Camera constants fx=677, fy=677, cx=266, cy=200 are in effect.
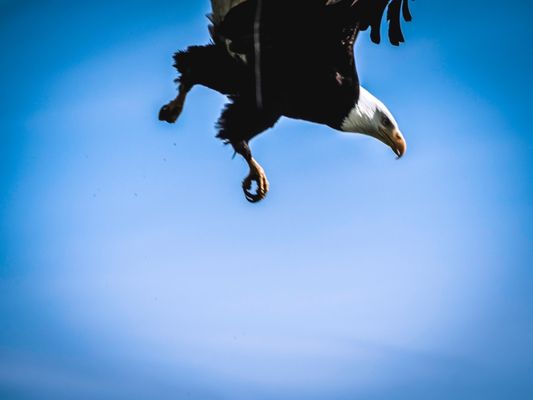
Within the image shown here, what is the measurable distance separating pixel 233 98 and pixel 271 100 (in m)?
0.32

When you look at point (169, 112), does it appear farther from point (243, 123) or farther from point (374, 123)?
point (374, 123)

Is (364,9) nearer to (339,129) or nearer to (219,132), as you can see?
(339,129)

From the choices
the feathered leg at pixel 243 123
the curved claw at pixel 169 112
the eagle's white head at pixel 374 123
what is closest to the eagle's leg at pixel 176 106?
the curved claw at pixel 169 112

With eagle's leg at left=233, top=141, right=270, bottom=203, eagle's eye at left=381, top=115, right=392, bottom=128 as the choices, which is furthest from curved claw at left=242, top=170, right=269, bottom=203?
eagle's eye at left=381, top=115, right=392, bottom=128

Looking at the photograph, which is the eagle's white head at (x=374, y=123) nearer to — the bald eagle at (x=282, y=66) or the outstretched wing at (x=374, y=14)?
the bald eagle at (x=282, y=66)

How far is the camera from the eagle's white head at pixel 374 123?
457 cm

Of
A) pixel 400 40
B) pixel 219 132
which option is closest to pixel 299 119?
pixel 219 132

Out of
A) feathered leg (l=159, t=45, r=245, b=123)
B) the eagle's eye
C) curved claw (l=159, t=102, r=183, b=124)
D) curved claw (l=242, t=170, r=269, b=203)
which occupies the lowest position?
curved claw (l=242, t=170, r=269, b=203)

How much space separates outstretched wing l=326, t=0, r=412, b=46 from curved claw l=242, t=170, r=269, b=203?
1194 mm

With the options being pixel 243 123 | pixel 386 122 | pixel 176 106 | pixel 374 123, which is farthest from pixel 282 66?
pixel 386 122

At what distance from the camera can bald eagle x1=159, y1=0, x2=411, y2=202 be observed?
12.6ft

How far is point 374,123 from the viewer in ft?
16.0

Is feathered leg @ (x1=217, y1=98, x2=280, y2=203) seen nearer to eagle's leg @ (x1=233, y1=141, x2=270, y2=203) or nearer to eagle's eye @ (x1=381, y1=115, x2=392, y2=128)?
eagle's leg @ (x1=233, y1=141, x2=270, y2=203)

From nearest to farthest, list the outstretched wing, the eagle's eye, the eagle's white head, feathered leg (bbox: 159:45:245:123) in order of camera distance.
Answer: the outstretched wing < feathered leg (bbox: 159:45:245:123) < the eagle's white head < the eagle's eye
